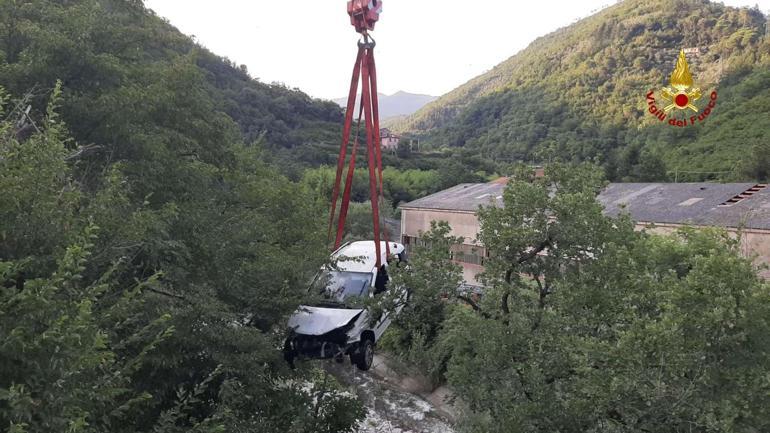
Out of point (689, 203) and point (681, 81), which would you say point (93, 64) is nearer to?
point (689, 203)

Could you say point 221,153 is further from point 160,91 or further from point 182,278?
point 182,278

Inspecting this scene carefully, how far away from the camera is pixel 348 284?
9.82 m

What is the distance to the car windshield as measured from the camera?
9.47 metres

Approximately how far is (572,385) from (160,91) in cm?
770

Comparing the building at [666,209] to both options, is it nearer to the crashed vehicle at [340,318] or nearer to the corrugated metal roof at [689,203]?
the corrugated metal roof at [689,203]

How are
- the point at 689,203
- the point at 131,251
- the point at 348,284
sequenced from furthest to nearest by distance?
the point at 689,203, the point at 348,284, the point at 131,251

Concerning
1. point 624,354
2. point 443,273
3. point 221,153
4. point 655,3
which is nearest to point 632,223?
point 624,354

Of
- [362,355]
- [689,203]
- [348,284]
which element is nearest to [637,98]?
[689,203]

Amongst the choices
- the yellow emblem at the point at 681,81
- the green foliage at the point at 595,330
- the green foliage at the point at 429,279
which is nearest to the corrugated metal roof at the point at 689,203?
the yellow emblem at the point at 681,81

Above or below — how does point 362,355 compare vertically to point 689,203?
below

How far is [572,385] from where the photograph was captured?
4809mm

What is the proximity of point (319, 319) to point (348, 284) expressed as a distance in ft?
5.00

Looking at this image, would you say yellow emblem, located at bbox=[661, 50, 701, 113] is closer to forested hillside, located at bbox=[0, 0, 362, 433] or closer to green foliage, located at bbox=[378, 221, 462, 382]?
forested hillside, located at bbox=[0, 0, 362, 433]

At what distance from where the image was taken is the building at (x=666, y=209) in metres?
11.5
